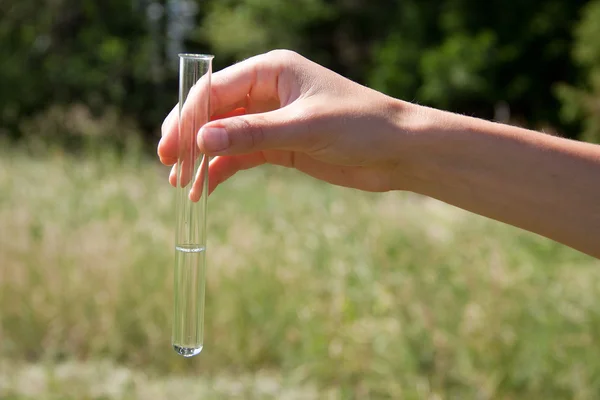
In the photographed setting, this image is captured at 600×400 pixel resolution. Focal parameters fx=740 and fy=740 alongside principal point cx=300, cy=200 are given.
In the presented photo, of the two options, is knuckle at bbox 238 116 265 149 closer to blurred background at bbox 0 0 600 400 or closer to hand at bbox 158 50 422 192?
hand at bbox 158 50 422 192

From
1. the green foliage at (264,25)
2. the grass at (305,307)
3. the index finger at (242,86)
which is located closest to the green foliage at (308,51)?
the green foliage at (264,25)

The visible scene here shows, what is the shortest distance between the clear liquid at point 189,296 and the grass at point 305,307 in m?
1.90

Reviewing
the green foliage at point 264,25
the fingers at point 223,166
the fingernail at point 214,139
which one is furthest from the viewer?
the green foliage at point 264,25

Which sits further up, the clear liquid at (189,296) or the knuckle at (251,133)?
the knuckle at (251,133)

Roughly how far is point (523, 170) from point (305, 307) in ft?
6.79

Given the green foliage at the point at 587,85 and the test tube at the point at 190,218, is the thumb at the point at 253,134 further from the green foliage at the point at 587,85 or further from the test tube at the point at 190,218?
the green foliage at the point at 587,85

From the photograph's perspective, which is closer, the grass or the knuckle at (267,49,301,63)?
the knuckle at (267,49,301,63)

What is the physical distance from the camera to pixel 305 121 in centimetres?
134

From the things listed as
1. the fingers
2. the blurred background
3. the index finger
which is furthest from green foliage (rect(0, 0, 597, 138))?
the index finger

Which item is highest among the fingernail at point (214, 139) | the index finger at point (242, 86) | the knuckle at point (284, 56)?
the knuckle at point (284, 56)

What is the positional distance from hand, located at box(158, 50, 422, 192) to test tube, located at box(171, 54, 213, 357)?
0.13 feet

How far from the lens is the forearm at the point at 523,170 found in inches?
58.4

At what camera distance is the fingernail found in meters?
1.25

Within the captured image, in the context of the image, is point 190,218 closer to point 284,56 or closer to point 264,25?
point 284,56
